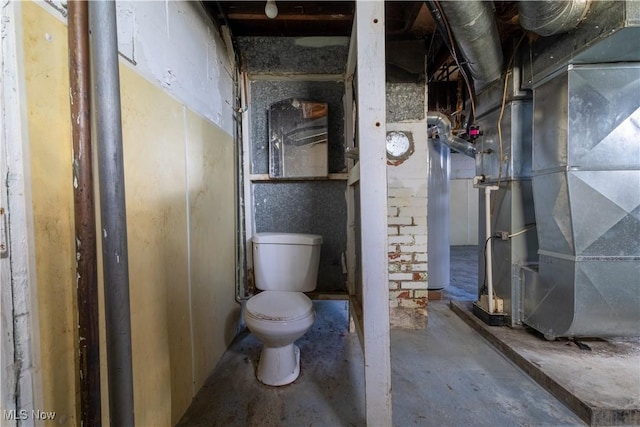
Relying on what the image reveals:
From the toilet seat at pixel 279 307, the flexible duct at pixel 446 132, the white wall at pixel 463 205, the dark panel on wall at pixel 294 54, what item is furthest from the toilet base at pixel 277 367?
the white wall at pixel 463 205

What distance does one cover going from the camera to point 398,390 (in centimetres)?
150

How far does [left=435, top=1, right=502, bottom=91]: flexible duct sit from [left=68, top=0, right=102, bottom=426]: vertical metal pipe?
1.43 metres

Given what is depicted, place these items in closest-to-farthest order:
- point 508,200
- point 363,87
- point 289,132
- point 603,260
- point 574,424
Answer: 1. point 363,87
2. point 574,424
3. point 603,260
4. point 508,200
5. point 289,132

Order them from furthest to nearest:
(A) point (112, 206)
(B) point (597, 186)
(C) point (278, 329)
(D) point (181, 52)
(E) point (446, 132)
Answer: (E) point (446, 132)
(B) point (597, 186)
(C) point (278, 329)
(D) point (181, 52)
(A) point (112, 206)

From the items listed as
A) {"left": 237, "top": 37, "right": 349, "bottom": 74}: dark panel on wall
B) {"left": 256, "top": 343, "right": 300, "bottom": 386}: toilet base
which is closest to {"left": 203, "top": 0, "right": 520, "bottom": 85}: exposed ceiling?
{"left": 237, "top": 37, "right": 349, "bottom": 74}: dark panel on wall

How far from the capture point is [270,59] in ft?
7.39

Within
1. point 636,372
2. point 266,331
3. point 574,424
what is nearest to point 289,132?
point 266,331

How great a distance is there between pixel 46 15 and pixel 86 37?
0.08m

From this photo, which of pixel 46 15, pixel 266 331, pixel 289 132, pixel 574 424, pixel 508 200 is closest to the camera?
pixel 46 15

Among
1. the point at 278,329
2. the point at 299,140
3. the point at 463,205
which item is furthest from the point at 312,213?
the point at 463,205

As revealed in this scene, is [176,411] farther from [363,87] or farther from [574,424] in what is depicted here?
[574,424]

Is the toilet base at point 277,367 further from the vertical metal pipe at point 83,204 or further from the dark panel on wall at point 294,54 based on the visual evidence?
the dark panel on wall at point 294,54

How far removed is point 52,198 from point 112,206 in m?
0.13

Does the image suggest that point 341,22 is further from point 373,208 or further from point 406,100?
point 373,208
